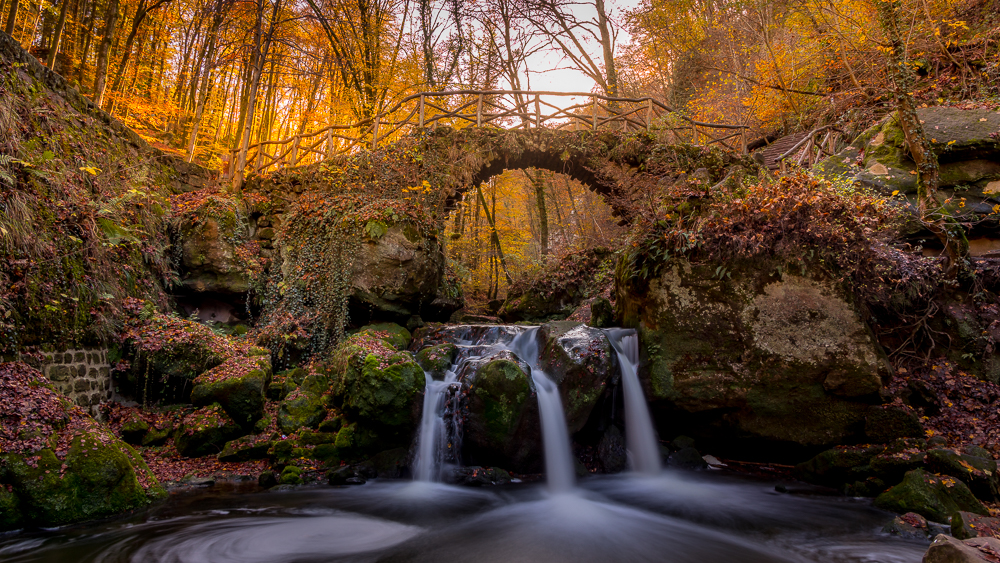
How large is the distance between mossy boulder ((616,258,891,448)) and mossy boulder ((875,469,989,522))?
3.70 feet

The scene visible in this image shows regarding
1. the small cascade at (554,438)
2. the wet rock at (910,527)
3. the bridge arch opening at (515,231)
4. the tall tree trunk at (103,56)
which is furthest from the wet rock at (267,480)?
the tall tree trunk at (103,56)

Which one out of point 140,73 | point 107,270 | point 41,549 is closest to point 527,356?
point 41,549

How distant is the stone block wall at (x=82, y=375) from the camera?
5.12 metres

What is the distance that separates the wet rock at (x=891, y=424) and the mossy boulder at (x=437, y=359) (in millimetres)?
5859

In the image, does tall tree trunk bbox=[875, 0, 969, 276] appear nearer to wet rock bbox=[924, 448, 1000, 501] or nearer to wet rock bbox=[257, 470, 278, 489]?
wet rock bbox=[924, 448, 1000, 501]

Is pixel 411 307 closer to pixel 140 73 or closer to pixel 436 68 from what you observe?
pixel 436 68

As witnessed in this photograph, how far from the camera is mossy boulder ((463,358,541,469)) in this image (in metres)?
5.91

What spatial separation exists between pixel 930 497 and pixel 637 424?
312cm

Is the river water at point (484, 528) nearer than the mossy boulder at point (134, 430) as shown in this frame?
Yes

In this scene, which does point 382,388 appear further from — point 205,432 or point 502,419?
point 205,432

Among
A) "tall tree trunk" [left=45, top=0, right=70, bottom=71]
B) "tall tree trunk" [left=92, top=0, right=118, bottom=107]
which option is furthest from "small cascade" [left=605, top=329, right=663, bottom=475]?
"tall tree trunk" [left=92, top=0, right=118, bottom=107]

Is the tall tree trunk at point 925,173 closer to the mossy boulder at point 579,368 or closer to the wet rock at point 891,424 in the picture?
the wet rock at point 891,424

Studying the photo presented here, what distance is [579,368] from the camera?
21.0 ft

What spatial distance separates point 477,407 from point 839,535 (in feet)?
13.4
